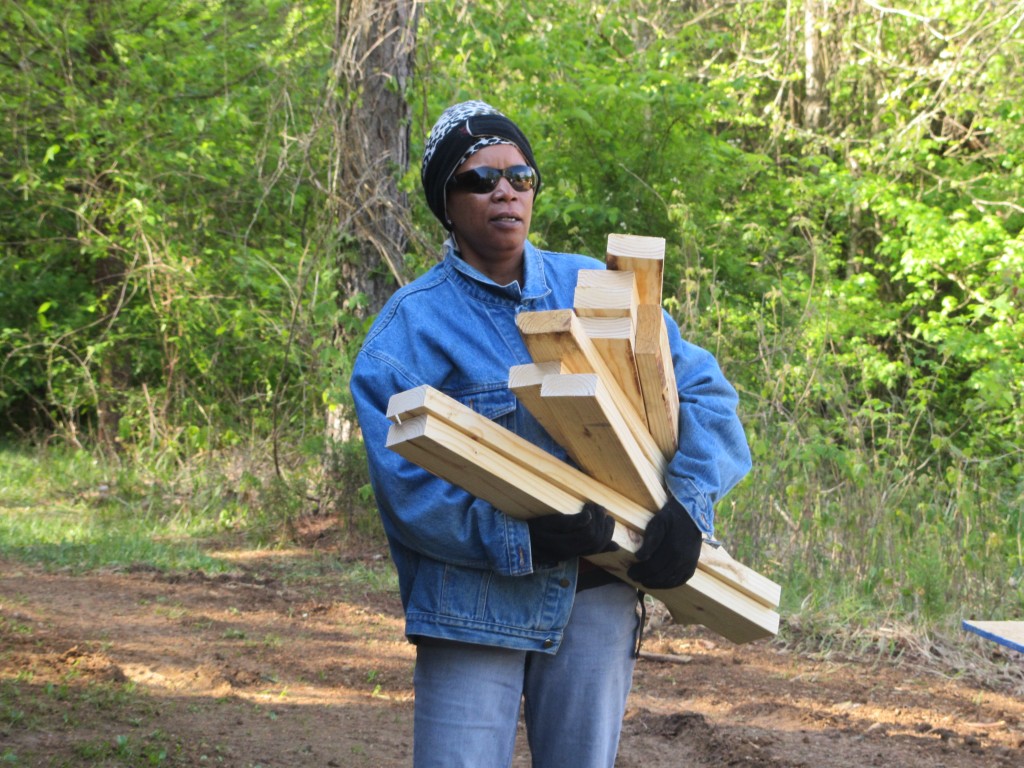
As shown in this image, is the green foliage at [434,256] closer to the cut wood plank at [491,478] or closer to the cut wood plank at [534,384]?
the cut wood plank at [491,478]

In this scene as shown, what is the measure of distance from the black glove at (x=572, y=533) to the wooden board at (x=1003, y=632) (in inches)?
47.3

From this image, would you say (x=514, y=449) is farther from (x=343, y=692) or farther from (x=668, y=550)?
(x=343, y=692)

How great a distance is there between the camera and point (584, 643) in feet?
7.88

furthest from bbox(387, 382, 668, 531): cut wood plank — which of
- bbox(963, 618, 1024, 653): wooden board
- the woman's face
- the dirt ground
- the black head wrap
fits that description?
the dirt ground

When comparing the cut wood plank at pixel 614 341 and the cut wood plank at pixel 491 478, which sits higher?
the cut wood plank at pixel 614 341

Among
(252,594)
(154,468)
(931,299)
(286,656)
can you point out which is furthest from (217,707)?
(931,299)

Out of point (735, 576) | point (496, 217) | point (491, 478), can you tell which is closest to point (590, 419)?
point (491, 478)

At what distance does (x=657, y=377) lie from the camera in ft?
7.68

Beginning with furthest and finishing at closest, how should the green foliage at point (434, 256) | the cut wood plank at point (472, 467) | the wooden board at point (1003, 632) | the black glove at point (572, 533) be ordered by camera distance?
the green foliage at point (434, 256)
the wooden board at point (1003, 632)
the black glove at point (572, 533)
the cut wood plank at point (472, 467)

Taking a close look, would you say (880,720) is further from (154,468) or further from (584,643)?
(154,468)

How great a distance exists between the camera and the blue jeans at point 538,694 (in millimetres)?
2312

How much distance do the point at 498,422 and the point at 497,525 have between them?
238 millimetres

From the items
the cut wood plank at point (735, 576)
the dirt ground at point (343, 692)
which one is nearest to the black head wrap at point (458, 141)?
the cut wood plank at point (735, 576)

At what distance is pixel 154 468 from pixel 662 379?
8452mm
